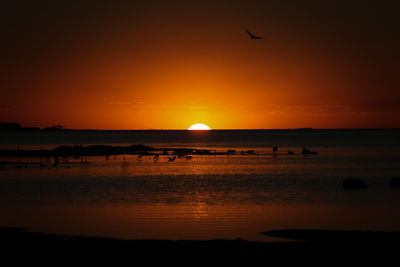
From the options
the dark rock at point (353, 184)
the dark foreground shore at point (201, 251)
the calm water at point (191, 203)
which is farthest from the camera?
the dark rock at point (353, 184)

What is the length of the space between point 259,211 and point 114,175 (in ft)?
91.7

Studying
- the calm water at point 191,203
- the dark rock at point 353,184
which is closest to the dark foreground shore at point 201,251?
the calm water at point 191,203

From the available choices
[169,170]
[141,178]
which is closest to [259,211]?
[141,178]

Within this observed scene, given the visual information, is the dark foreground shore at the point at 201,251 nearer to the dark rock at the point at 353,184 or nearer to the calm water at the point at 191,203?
the calm water at the point at 191,203

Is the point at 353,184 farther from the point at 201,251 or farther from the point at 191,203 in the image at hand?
the point at 201,251

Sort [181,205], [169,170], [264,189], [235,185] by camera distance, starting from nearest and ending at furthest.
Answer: [181,205], [264,189], [235,185], [169,170]

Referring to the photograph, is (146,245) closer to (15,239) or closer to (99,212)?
(15,239)

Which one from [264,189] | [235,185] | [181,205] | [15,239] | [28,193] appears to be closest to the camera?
[15,239]

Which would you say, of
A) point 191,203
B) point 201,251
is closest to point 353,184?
point 191,203

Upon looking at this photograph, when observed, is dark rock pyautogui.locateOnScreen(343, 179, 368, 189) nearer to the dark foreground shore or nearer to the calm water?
the calm water

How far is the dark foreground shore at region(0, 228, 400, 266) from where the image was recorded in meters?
17.8

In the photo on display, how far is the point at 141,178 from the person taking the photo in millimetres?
52531

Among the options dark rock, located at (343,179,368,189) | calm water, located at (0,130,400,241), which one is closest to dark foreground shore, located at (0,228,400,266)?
calm water, located at (0,130,400,241)

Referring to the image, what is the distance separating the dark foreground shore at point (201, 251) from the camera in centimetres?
1784
